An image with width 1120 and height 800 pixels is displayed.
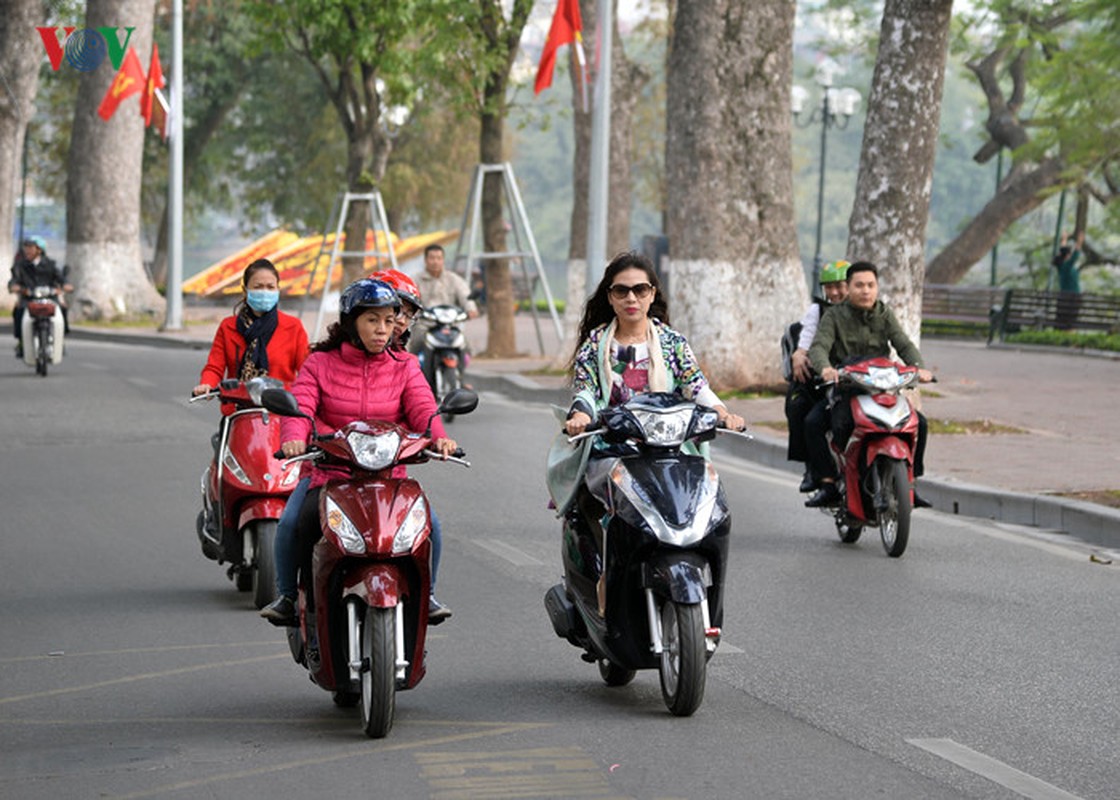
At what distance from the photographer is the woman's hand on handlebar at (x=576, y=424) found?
7.18m

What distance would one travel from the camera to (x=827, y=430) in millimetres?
12297

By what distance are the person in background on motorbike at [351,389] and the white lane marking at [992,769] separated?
1885 millimetres

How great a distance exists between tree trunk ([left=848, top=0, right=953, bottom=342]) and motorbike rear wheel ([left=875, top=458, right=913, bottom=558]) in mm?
8572

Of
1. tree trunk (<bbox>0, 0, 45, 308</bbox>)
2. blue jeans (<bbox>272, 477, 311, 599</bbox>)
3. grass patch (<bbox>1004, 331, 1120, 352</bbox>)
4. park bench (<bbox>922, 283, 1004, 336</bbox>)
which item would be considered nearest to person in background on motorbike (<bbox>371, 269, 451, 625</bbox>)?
blue jeans (<bbox>272, 477, 311, 599</bbox>)

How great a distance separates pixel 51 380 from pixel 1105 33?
16.9m

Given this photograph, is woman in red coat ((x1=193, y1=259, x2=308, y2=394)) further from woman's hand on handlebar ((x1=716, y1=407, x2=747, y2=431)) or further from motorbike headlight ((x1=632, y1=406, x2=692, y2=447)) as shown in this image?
motorbike headlight ((x1=632, y1=406, x2=692, y2=447))

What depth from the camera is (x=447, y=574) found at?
34.4 feet

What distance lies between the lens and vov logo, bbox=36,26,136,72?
21.0 metres

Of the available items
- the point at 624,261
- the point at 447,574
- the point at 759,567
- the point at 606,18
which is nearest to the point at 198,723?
the point at 624,261

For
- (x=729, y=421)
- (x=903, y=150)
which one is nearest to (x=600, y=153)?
(x=903, y=150)

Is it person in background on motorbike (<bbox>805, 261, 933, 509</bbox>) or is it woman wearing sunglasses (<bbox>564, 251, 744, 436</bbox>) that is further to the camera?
person in background on motorbike (<bbox>805, 261, 933, 509</bbox>)

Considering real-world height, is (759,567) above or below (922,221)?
below

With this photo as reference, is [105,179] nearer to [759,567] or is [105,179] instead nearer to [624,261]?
[759,567]

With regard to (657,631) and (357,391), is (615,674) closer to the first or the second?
(657,631)
